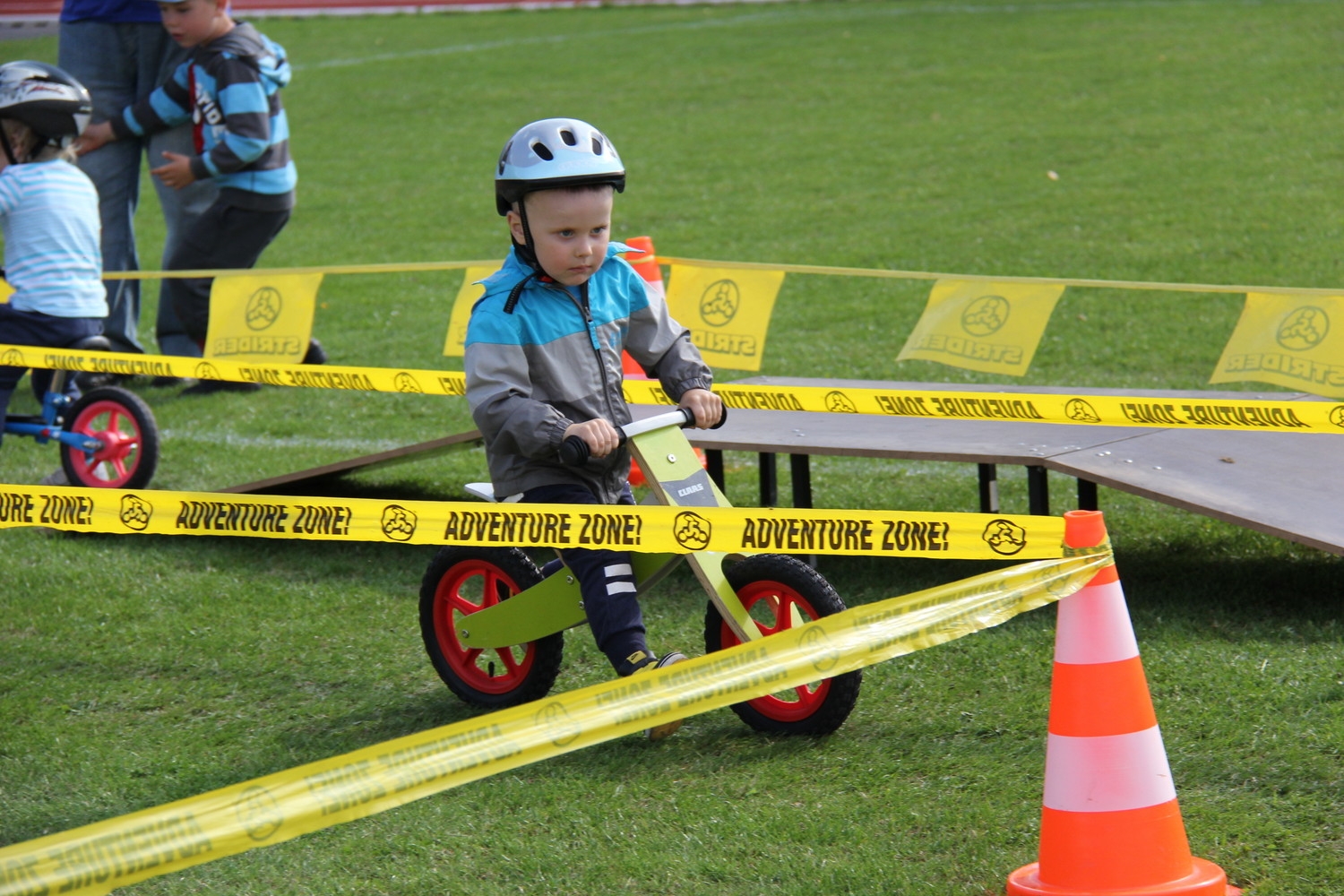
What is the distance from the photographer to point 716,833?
12.4 feet

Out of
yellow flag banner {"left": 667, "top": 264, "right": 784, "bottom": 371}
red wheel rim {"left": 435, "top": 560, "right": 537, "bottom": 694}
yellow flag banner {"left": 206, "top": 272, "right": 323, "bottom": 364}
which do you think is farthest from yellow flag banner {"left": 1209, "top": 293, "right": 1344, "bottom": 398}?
yellow flag banner {"left": 206, "top": 272, "right": 323, "bottom": 364}

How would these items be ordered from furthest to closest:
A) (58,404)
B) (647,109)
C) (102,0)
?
(647,109)
(102,0)
(58,404)

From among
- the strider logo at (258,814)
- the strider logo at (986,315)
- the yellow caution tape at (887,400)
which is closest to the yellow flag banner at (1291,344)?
the yellow caution tape at (887,400)

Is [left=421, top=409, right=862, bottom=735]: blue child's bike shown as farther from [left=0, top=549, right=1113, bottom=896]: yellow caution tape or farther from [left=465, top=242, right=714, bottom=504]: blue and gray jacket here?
[left=0, top=549, right=1113, bottom=896]: yellow caution tape

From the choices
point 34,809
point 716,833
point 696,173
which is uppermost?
point 696,173

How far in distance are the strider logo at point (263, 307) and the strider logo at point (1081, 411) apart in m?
4.08

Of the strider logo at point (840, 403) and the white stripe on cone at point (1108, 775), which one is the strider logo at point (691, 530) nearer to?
the white stripe on cone at point (1108, 775)

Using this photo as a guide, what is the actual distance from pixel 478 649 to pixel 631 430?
3.35 ft

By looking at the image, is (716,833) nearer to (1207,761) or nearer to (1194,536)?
(1207,761)

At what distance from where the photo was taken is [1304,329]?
18.2ft

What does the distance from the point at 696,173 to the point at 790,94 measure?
4.54 m

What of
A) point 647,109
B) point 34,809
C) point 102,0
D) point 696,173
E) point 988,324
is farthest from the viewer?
point 647,109

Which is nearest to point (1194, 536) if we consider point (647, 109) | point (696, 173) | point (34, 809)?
point (34, 809)

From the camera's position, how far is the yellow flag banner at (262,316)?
744 cm
